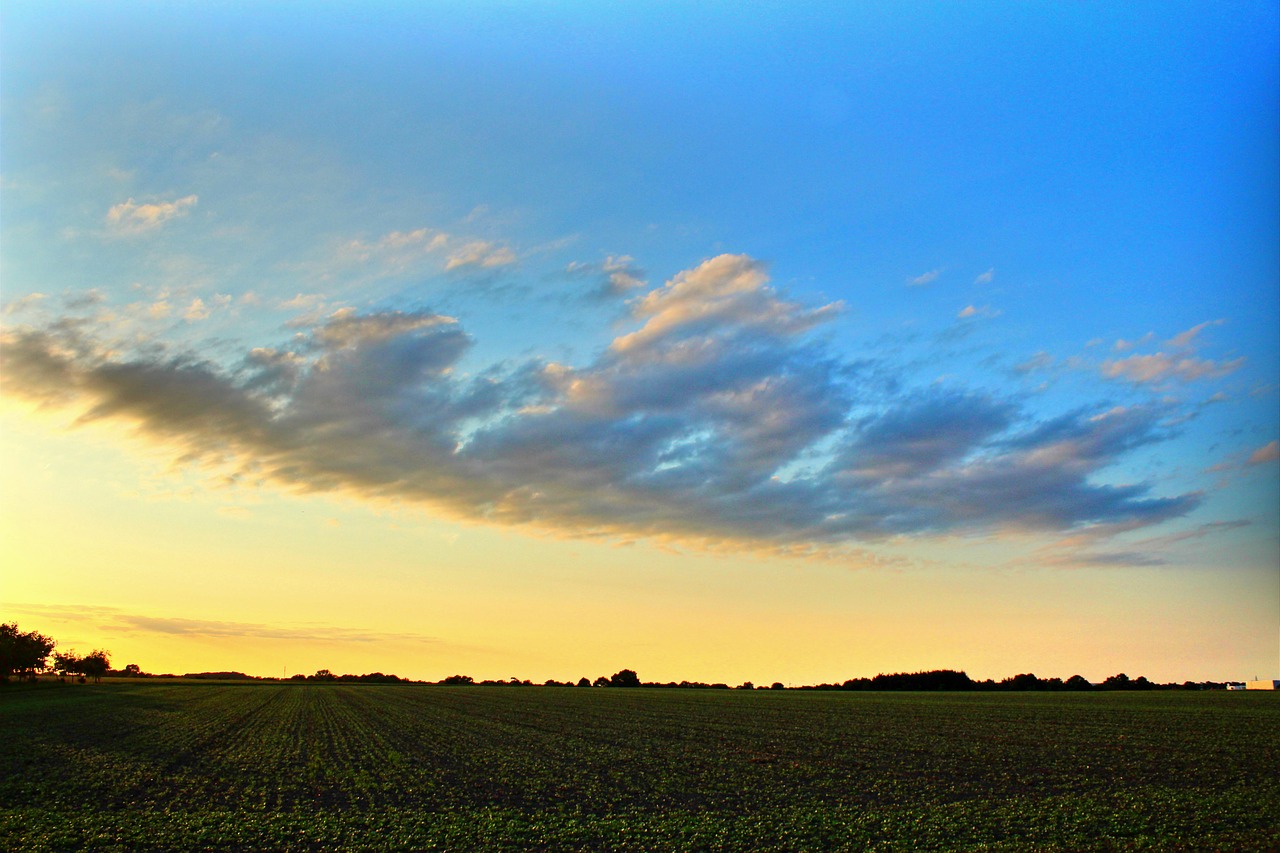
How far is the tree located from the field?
120 metres

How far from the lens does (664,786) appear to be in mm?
31109

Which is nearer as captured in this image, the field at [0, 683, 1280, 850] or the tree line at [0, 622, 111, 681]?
the field at [0, 683, 1280, 850]

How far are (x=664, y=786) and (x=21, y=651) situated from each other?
17592cm

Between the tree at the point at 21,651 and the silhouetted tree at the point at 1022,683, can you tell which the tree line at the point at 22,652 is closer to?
the tree at the point at 21,651

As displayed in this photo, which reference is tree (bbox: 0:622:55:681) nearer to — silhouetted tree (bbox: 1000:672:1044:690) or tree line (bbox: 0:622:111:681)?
tree line (bbox: 0:622:111:681)

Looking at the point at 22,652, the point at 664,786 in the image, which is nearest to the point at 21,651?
the point at 22,652

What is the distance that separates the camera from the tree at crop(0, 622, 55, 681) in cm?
15175

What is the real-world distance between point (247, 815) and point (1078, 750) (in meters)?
34.0

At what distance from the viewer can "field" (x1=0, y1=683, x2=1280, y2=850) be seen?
2294 cm

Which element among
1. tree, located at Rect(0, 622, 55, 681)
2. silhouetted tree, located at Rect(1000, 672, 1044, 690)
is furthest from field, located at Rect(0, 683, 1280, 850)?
tree, located at Rect(0, 622, 55, 681)

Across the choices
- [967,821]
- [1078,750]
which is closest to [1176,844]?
[967,821]

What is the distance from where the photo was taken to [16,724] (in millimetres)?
61406

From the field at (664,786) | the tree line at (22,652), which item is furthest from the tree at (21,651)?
the field at (664,786)

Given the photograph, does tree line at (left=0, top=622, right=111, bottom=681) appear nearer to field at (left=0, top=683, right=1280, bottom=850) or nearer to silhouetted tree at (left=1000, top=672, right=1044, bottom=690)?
field at (left=0, top=683, right=1280, bottom=850)
